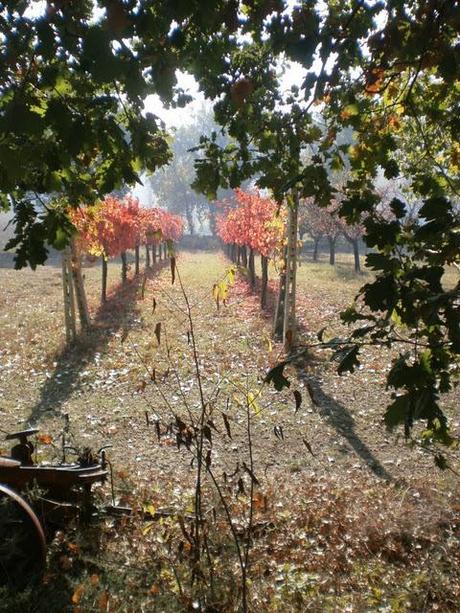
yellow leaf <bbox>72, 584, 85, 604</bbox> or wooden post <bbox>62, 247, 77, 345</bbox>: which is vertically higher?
wooden post <bbox>62, 247, 77, 345</bbox>

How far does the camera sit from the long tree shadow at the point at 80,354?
1006 cm

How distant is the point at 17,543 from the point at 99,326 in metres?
12.8

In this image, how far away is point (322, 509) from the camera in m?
5.68

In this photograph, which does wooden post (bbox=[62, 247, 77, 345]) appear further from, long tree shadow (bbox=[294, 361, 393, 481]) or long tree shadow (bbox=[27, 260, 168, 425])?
long tree shadow (bbox=[294, 361, 393, 481])

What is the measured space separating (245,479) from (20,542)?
151 inches

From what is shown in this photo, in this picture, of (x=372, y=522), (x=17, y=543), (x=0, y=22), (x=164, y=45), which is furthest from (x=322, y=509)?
(x=0, y=22)

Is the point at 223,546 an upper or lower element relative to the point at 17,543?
lower

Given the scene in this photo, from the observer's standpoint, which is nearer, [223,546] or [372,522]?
[223,546]

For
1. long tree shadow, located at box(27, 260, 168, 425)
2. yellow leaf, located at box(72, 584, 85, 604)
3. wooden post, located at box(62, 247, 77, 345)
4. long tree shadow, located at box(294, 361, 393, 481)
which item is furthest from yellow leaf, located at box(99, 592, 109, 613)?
wooden post, located at box(62, 247, 77, 345)

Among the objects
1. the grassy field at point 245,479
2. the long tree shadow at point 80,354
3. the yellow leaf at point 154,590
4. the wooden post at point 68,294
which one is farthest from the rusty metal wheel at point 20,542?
the wooden post at point 68,294

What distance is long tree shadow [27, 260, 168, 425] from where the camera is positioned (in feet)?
33.0

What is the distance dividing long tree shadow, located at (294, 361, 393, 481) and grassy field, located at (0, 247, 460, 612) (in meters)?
0.04

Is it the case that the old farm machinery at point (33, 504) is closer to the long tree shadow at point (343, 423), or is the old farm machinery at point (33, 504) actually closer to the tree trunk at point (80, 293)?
the long tree shadow at point (343, 423)

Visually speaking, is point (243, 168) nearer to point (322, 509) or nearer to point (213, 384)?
point (322, 509)
